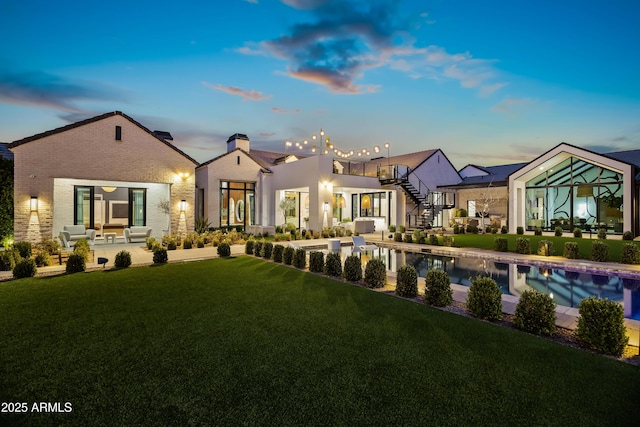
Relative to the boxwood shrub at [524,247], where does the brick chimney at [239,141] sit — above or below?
above

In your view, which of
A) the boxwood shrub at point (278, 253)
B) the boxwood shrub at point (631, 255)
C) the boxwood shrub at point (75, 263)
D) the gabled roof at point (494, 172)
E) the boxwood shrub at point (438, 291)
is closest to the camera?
the boxwood shrub at point (438, 291)

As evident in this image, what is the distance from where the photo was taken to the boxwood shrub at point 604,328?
4.33 metres

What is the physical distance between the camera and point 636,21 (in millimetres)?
13867

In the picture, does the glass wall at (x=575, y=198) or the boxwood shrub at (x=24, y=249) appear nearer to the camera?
the boxwood shrub at (x=24, y=249)

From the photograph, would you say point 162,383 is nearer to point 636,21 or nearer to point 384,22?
point 384,22

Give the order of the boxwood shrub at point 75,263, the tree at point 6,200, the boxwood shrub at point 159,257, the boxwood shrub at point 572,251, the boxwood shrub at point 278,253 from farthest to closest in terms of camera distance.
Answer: the tree at point 6,200 < the boxwood shrub at point 572,251 < the boxwood shrub at point 278,253 < the boxwood shrub at point 159,257 < the boxwood shrub at point 75,263

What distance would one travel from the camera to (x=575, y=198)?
21.3 meters

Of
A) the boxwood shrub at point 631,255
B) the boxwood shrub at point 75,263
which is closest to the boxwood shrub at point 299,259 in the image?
the boxwood shrub at point 75,263

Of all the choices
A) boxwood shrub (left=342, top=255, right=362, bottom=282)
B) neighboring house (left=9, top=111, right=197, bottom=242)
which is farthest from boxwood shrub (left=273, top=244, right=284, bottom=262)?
neighboring house (left=9, top=111, right=197, bottom=242)

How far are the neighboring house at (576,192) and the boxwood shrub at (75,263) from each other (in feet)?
82.4

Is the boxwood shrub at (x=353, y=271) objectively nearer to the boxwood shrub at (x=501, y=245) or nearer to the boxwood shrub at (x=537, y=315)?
the boxwood shrub at (x=537, y=315)

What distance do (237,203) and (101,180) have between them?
26.9 feet

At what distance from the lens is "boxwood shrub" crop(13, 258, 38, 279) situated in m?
8.67

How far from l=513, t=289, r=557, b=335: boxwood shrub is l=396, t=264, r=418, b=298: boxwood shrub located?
6.99 feet
